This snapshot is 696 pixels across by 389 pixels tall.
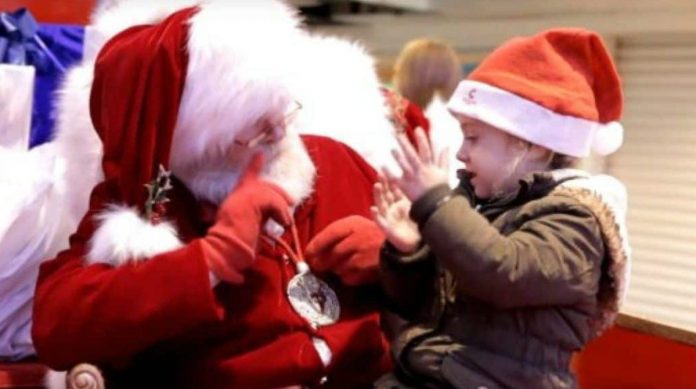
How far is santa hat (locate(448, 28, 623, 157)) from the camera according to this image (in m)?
1.29

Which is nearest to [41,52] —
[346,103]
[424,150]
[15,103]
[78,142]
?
[15,103]

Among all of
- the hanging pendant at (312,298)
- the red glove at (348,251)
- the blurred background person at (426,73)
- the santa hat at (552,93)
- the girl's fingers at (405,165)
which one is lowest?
the blurred background person at (426,73)

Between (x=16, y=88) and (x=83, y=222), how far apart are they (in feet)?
1.60

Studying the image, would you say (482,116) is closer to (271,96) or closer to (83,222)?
(271,96)

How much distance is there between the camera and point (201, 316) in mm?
1293

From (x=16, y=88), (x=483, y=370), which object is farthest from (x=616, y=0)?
(x=483, y=370)

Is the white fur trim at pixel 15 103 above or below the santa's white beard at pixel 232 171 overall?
below

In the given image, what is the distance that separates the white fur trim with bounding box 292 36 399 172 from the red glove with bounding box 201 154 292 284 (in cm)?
28

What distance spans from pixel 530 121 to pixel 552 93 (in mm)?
47

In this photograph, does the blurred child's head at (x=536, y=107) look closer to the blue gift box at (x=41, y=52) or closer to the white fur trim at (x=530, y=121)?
the white fur trim at (x=530, y=121)

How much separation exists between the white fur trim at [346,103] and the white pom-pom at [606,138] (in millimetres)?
347

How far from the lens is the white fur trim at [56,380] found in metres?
1.50

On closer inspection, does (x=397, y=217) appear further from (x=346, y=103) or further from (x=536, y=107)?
(x=346, y=103)

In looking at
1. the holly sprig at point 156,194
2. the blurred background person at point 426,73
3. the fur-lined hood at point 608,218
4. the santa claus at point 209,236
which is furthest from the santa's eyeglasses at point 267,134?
the blurred background person at point 426,73
